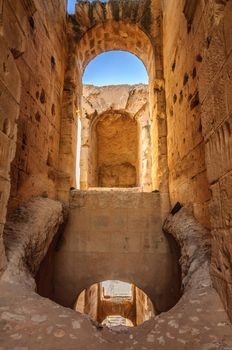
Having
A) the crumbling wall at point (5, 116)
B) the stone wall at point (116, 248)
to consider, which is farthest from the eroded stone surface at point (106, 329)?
the stone wall at point (116, 248)

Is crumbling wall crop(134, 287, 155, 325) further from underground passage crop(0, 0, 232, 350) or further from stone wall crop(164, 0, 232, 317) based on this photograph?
stone wall crop(164, 0, 232, 317)

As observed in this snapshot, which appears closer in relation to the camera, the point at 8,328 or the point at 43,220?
the point at 8,328

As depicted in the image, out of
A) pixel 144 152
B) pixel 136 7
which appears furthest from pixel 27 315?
pixel 144 152

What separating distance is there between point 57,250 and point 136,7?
246 inches

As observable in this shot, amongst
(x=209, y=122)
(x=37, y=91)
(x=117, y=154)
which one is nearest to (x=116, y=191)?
(x=37, y=91)

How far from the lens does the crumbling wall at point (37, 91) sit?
2.72 metres

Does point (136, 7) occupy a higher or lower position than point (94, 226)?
higher

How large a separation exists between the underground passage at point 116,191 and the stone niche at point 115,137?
10.5ft

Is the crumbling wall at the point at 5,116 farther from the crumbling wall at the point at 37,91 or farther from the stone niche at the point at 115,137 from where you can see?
the stone niche at the point at 115,137

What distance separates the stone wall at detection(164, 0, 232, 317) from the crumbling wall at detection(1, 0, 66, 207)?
1.89m

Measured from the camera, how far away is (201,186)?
329cm

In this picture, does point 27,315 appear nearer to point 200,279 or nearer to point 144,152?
point 200,279

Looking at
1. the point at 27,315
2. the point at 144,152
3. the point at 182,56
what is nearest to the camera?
the point at 27,315

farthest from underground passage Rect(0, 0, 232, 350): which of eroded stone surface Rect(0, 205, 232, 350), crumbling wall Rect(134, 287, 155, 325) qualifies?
crumbling wall Rect(134, 287, 155, 325)
